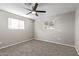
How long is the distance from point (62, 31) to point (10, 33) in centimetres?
366

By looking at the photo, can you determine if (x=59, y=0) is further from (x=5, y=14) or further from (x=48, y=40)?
(x=48, y=40)

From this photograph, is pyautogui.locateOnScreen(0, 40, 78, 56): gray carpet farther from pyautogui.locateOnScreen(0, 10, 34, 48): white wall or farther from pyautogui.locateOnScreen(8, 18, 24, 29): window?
pyautogui.locateOnScreen(8, 18, 24, 29): window

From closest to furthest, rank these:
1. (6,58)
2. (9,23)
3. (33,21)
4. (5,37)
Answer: (6,58) < (5,37) < (9,23) < (33,21)

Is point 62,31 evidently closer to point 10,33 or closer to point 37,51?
point 37,51

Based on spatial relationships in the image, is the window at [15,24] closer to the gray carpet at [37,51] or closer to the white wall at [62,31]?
the gray carpet at [37,51]

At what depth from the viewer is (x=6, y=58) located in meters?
0.82

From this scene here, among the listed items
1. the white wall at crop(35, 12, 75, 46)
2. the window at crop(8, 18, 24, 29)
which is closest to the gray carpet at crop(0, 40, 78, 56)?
the white wall at crop(35, 12, 75, 46)

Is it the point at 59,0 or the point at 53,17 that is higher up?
the point at 53,17

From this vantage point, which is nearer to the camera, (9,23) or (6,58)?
(6,58)

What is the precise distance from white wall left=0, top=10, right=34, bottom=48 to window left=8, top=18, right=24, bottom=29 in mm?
234

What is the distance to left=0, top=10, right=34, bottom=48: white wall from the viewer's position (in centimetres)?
337

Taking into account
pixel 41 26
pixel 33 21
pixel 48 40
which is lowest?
pixel 48 40

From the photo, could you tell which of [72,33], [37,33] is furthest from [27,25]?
[72,33]

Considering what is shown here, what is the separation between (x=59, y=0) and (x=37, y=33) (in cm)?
516
